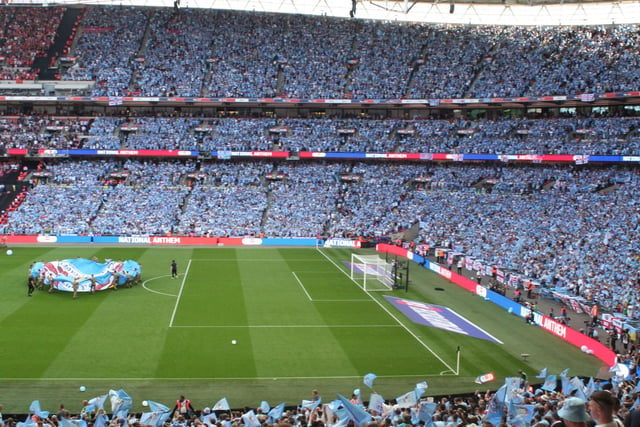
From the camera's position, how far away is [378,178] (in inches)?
2611

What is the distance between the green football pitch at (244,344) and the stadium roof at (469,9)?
51570mm

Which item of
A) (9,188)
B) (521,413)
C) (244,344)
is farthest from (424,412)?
(9,188)

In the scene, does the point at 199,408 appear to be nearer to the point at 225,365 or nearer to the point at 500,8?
the point at 225,365

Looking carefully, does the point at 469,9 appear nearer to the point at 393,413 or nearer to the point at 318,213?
the point at 318,213

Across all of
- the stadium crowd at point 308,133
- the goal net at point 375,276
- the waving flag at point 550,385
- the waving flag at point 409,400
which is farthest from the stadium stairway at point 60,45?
the waving flag at point 550,385

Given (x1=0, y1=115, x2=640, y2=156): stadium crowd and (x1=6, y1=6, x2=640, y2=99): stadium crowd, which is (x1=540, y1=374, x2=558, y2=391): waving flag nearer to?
(x1=0, y1=115, x2=640, y2=156): stadium crowd

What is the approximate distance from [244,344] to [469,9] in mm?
69870

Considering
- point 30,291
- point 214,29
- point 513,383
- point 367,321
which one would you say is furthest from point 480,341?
point 214,29

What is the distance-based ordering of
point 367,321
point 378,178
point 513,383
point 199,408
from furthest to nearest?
point 378,178 → point 367,321 → point 199,408 → point 513,383

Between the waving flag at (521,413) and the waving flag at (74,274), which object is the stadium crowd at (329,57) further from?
the waving flag at (521,413)

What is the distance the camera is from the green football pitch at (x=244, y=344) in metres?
20.8

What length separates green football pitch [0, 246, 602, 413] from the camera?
68.4 feet

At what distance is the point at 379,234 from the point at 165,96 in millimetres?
31703

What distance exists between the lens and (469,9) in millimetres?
82000
